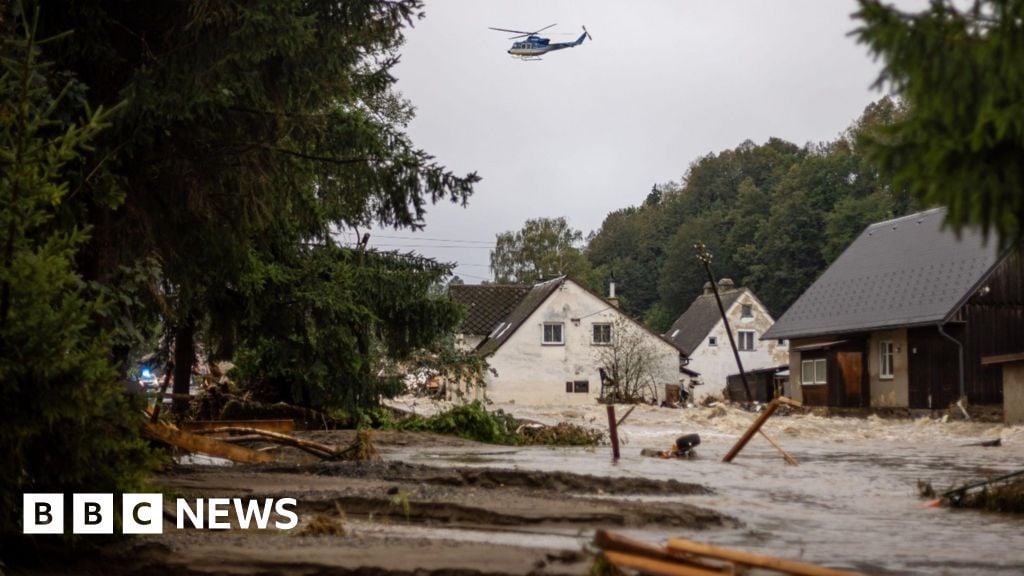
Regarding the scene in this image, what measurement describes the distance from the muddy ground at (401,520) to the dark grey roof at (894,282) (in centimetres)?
3265

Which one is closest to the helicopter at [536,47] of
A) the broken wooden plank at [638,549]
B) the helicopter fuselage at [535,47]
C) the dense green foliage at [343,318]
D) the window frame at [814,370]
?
the helicopter fuselage at [535,47]

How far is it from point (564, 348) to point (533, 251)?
46.2m

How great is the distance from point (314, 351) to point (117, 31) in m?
12.0

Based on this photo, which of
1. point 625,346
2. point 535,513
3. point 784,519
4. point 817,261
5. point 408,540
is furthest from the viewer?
point 817,261

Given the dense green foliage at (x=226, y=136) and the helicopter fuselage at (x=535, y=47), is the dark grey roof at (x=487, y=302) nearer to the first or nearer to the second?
the helicopter fuselage at (x=535, y=47)

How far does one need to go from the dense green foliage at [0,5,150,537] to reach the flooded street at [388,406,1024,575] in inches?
129

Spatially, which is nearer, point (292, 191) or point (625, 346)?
point (292, 191)

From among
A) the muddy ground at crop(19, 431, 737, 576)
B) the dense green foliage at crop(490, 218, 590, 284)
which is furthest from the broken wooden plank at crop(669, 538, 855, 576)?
the dense green foliage at crop(490, 218, 590, 284)

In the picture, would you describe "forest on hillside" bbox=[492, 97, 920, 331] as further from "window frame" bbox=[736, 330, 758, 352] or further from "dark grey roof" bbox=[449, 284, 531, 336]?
"dark grey roof" bbox=[449, 284, 531, 336]

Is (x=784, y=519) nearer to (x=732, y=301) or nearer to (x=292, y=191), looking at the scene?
(x=292, y=191)

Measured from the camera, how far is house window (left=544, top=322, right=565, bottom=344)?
68.2m

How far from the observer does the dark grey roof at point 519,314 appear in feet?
221

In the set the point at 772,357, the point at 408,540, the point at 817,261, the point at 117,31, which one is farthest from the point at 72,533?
the point at 817,261

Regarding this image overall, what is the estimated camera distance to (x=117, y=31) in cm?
1248
